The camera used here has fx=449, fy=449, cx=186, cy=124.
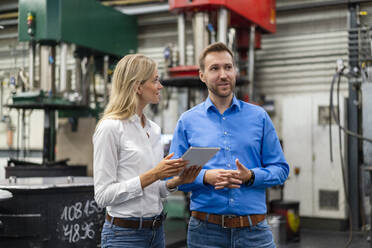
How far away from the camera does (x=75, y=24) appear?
19.9 ft

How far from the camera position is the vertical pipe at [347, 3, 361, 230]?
6.25m

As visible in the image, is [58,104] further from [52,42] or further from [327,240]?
[327,240]

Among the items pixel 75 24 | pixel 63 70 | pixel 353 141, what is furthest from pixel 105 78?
pixel 353 141

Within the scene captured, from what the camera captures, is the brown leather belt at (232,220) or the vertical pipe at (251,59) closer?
the brown leather belt at (232,220)

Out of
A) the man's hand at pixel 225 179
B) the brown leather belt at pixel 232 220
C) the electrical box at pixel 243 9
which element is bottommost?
the brown leather belt at pixel 232 220

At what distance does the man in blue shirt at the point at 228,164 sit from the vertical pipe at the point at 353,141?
4620 mm

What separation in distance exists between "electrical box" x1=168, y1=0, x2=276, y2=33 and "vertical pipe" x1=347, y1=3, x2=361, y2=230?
3.72 feet

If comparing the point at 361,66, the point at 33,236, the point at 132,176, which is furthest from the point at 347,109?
the point at 132,176

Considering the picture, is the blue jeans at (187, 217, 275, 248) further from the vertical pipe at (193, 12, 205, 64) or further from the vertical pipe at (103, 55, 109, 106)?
the vertical pipe at (103, 55, 109, 106)

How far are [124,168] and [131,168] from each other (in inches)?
1.1

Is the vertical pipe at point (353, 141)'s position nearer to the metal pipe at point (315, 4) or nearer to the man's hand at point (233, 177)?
the metal pipe at point (315, 4)

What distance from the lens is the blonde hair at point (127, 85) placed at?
190 cm

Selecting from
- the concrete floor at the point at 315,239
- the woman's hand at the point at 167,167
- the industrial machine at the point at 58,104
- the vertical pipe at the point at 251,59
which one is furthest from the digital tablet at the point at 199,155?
the vertical pipe at the point at 251,59

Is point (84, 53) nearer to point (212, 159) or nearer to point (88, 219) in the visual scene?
point (88, 219)
